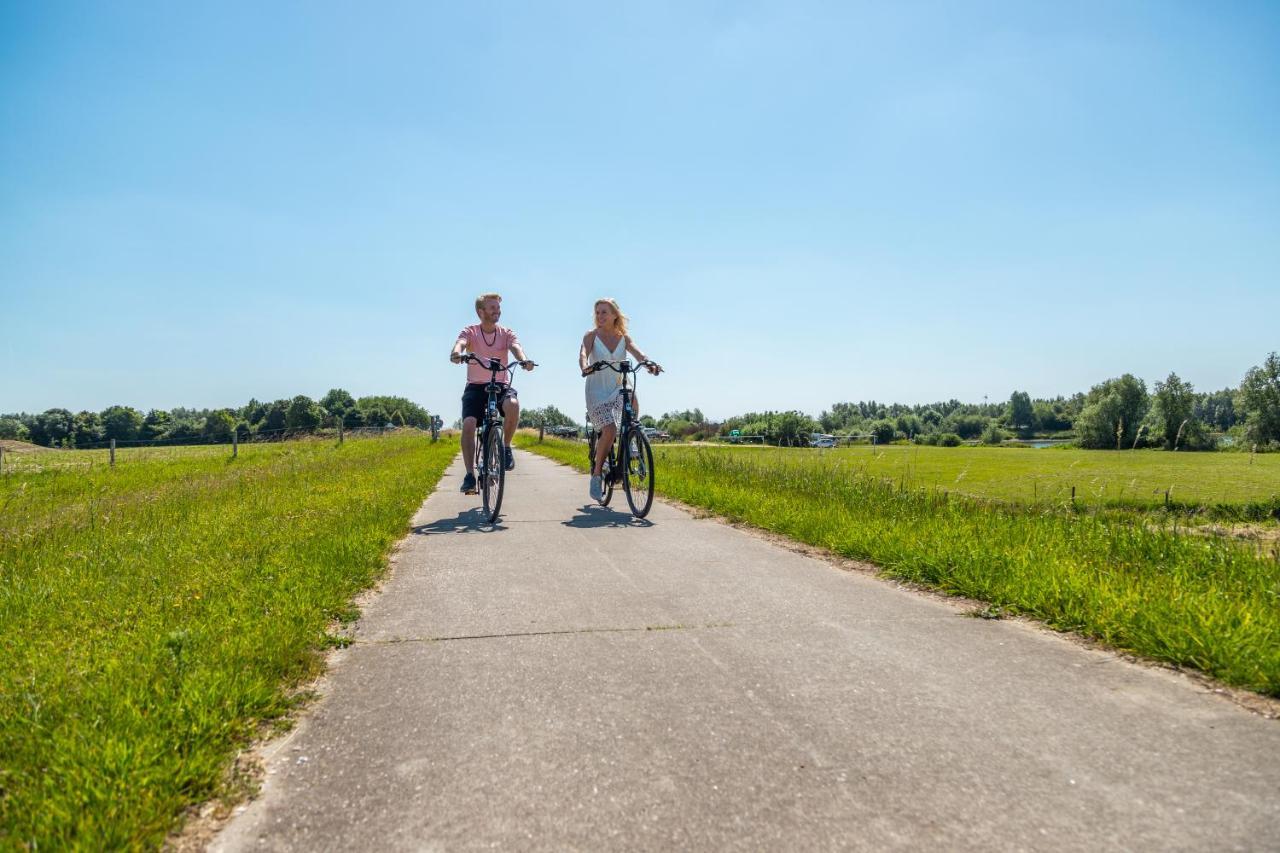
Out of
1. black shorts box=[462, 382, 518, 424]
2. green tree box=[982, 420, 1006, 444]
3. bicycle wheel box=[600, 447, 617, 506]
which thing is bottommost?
green tree box=[982, 420, 1006, 444]

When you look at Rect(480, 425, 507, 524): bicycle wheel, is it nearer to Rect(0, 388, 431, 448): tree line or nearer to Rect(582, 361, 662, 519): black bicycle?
Rect(582, 361, 662, 519): black bicycle

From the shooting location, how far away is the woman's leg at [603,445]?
7.55 meters

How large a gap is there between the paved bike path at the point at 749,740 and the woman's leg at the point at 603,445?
4.02m

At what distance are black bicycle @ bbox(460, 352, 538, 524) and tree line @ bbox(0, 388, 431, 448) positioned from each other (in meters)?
124

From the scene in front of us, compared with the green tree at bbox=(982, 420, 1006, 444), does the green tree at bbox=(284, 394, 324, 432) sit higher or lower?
higher

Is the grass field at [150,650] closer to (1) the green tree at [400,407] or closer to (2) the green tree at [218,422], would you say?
(2) the green tree at [218,422]

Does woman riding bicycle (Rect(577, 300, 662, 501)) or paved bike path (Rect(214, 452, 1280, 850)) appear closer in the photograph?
paved bike path (Rect(214, 452, 1280, 850))

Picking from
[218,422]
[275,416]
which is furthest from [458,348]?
[275,416]

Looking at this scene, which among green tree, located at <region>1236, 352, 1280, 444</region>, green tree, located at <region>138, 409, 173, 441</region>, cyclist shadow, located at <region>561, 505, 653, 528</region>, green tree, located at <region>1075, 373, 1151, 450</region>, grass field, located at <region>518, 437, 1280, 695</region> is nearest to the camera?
grass field, located at <region>518, 437, 1280, 695</region>

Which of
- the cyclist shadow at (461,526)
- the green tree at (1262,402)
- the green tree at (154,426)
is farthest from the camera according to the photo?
the green tree at (154,426)

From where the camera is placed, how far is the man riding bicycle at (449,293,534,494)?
7.54 m

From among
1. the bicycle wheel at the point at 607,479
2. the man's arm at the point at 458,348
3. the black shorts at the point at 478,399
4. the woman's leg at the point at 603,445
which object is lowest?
the bicycle wheel at the point at 607,479

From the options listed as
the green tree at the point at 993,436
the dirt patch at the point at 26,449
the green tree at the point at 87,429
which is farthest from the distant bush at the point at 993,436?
the green tree at the point at 87,429

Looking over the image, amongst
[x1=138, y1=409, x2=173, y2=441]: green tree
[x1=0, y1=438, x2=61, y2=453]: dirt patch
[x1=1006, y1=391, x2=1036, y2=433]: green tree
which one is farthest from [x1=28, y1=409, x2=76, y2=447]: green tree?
[x1=1006, y1=391, x2=1036, y2=433]: green tree
